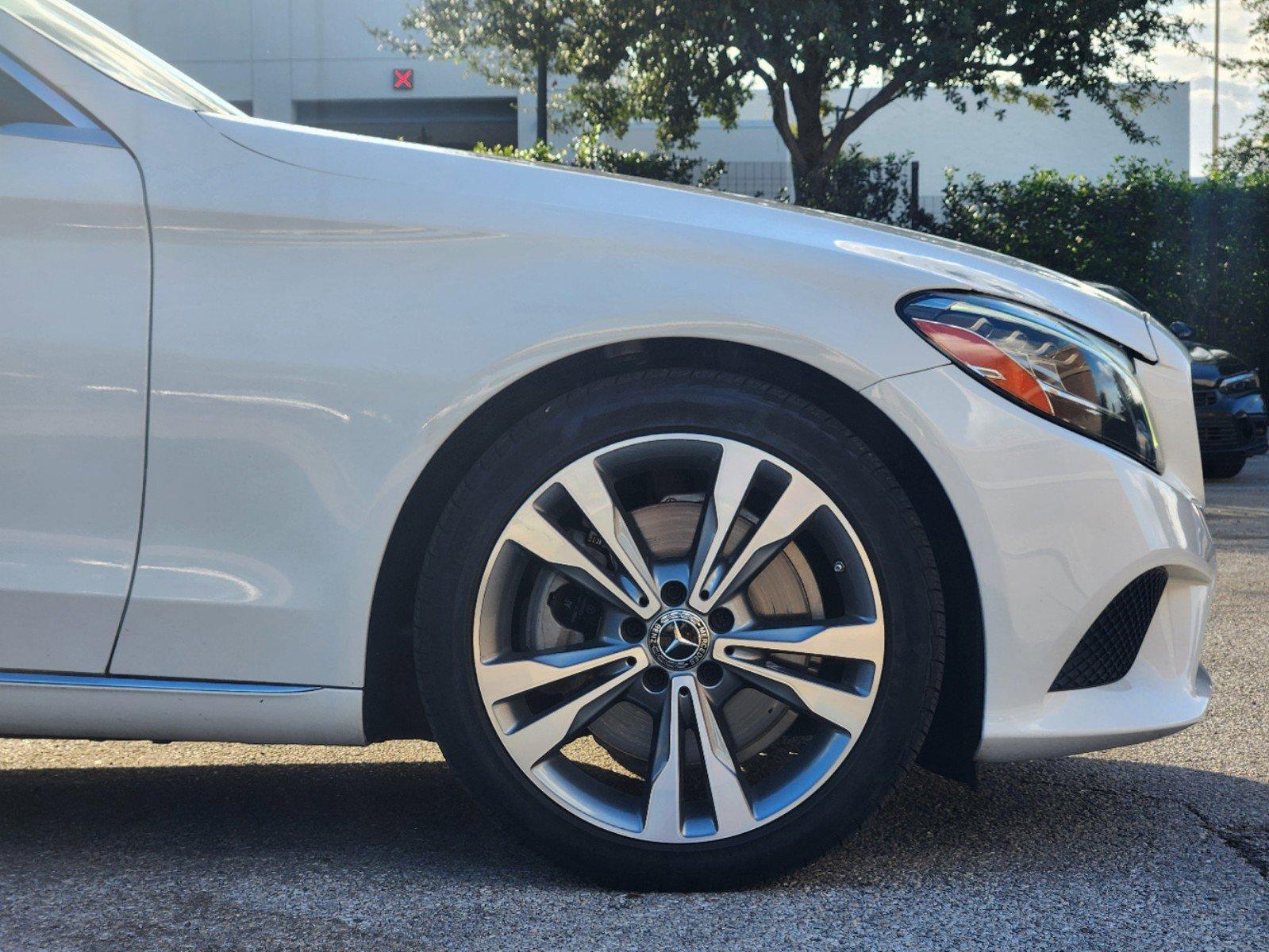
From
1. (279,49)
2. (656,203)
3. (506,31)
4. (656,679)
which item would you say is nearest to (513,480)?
(656,679)

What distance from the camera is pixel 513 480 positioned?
7.37ft

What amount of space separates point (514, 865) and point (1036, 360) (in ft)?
4.04

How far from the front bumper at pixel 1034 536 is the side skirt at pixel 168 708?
102 cm

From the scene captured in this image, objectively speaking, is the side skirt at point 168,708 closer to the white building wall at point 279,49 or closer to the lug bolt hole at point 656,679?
the lug bolt hole at point 656,679

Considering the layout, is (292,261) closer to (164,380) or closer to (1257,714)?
(164,380)

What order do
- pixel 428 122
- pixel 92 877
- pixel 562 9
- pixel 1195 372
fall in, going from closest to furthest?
pixel 92 877 → pixel 1195 372 → pixel 562 9 → pixel 428 122

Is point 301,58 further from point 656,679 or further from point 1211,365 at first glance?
point 656,679

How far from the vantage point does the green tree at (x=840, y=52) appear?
14188mm

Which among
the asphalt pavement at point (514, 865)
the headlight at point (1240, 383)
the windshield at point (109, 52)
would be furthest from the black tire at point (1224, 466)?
the windshield at point (109, 52)

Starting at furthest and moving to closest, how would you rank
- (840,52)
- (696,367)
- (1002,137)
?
1. (1002,137)
2. (840,52)
3. (696,367)

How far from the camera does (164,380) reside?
2211mm

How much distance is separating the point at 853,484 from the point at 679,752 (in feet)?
1.67

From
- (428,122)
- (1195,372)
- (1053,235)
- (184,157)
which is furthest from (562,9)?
(184,157)

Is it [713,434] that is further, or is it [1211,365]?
[1211,365]
